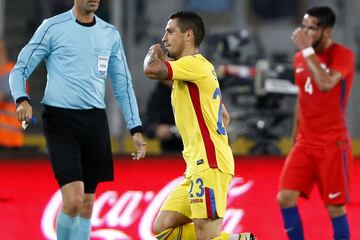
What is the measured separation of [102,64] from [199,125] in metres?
0.98

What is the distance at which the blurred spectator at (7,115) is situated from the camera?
39.8ft

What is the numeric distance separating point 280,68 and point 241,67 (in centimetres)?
42

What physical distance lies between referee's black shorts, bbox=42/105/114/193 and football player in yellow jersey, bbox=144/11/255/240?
31.6 inches

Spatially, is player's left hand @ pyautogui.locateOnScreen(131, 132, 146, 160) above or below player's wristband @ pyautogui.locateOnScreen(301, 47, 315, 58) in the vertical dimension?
below

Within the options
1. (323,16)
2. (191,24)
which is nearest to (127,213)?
(323,16)

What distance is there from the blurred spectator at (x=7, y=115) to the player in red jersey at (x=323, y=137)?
4.57 meters

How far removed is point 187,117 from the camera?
6762mm

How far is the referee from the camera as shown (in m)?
7.21

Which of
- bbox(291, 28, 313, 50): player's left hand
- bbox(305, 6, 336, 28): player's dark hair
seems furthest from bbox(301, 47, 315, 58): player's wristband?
bbox(305, 6, 336, 28): player's dark hair

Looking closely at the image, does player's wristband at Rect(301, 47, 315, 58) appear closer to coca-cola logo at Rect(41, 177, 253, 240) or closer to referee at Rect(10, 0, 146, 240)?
referee at Rect(10, 0, 146, 240)

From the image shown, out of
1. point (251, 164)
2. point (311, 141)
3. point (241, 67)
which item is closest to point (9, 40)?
point (241, 67)

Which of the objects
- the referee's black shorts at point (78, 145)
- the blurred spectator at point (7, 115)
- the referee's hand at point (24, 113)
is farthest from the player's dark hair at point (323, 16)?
the blurred spectator at point (7, 115)

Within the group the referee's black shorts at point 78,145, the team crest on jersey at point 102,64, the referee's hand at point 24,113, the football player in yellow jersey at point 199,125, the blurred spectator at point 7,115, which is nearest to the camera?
the football player in yellow jersey at point 199,125

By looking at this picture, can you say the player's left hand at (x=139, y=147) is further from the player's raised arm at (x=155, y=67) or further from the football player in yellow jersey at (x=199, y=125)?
the player's raised arm at (x=155, y=67)
